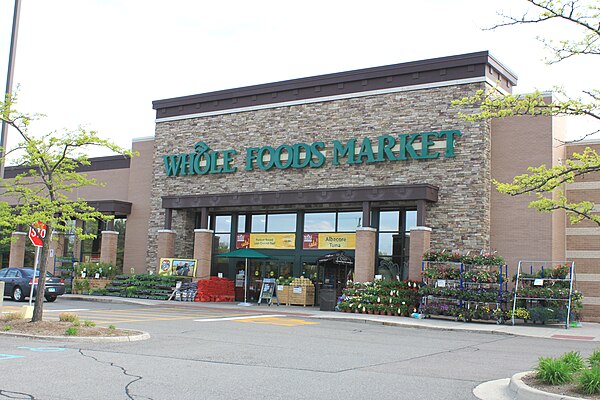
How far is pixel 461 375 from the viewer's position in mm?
10352

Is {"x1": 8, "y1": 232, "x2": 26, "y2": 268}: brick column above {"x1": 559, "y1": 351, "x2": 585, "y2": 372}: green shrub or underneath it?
above

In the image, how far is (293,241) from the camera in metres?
29.7

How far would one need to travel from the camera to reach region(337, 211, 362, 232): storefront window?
2808 cm

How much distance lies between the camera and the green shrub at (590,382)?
781cm

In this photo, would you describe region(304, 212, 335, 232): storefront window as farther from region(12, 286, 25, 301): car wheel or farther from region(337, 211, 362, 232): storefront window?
region(12, 286, 25, 301): car wheel

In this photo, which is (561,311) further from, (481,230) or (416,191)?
(416,191)

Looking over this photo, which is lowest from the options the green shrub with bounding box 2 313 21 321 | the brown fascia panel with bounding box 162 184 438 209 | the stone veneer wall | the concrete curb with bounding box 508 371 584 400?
the green shrub with bounding box 2 313 21 321

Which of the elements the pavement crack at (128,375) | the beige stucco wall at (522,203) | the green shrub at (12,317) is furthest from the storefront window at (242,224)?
the pavement crack at (128,375)

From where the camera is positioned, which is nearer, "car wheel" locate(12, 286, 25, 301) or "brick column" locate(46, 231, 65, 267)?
"car wheel" locate(12, 286, 25, 301)

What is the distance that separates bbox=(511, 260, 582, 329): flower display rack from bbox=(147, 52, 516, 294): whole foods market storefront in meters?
2.94

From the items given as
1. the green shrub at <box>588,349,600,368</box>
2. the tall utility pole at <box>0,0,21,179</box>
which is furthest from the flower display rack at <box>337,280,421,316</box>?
the green shrub at <box>588,349,600,368</box>

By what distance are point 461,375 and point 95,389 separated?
568cm

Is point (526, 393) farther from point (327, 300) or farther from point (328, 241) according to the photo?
point (328, 241)

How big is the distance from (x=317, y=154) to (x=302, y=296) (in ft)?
20.9
